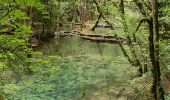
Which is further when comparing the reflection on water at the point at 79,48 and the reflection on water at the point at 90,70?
the reflection on water at the point at 79,48

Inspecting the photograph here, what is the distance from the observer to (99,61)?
22078 millimetres

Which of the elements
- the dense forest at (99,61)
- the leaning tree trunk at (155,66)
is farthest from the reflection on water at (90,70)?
the leaning tree trunk at (155,66)

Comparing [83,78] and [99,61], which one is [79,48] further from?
[83,78]

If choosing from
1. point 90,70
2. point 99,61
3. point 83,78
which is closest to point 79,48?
point 99,61

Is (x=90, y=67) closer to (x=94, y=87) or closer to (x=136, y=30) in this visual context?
(x=94, y=87)

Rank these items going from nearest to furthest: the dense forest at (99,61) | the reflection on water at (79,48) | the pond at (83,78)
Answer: the dense forest at (99,61) → the pond at (83,78) → the reflection on water at (79,48)

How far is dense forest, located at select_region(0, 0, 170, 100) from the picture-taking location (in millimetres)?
5152

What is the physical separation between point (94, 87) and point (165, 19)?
4.92 m

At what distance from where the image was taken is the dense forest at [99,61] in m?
5.15

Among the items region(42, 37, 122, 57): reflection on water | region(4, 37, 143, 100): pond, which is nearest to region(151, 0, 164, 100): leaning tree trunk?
region(4, 37, 143, 100): pond

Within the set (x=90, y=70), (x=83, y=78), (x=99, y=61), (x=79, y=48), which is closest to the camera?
(x=83, y=78)

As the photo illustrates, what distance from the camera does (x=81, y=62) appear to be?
21.7 metres

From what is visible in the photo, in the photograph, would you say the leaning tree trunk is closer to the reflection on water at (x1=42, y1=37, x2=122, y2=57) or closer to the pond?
the pond

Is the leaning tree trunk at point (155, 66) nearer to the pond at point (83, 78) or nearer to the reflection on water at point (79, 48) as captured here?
the pond at point (83, 78)
